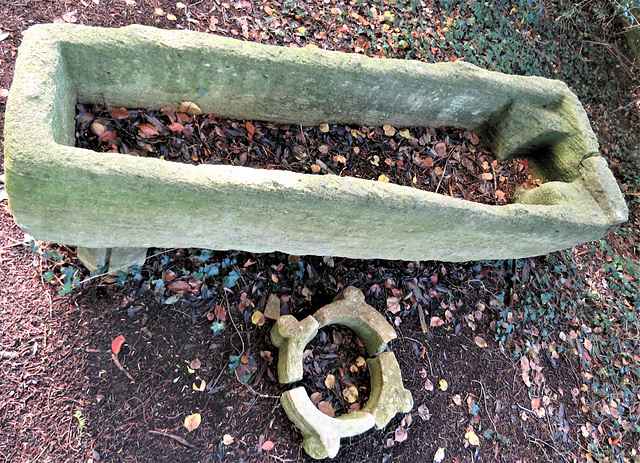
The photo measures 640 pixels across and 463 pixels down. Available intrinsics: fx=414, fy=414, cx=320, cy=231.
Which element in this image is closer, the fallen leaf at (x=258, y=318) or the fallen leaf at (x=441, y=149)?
the fallen leaf at (x=258, y=318)

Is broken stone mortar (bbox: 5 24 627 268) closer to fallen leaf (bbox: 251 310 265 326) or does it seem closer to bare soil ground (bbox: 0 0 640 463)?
bare soil ground (bbox: 0 0 640 463)

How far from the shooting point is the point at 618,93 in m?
4.91

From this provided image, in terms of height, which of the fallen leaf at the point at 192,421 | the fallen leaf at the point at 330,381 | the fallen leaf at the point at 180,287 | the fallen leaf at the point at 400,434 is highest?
the fallen leaf at the point at 180,287

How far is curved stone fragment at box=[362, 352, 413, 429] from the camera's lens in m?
2.47

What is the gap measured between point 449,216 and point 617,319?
2.60m

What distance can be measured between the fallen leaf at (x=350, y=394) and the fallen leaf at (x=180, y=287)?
1.16 metres

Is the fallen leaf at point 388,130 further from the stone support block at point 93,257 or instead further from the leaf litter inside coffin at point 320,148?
the stone support block at point 93,257

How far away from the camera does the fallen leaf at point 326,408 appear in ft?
8.19

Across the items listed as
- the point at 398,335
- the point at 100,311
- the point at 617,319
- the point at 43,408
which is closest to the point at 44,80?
the point at 100,311

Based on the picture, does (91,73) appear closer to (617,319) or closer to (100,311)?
(100,311)

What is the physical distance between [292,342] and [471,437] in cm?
155

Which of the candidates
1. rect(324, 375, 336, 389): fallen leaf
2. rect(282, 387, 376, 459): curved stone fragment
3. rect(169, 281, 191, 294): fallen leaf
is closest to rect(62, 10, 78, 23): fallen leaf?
rect(169, 281, 191, 294): fallen leaf

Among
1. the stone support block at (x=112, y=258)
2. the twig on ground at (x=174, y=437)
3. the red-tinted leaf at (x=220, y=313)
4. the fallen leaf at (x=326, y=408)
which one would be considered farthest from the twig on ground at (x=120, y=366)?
the fallen leaf at (x=326, y=408)

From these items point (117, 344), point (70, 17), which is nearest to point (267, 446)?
point (117, 344)
